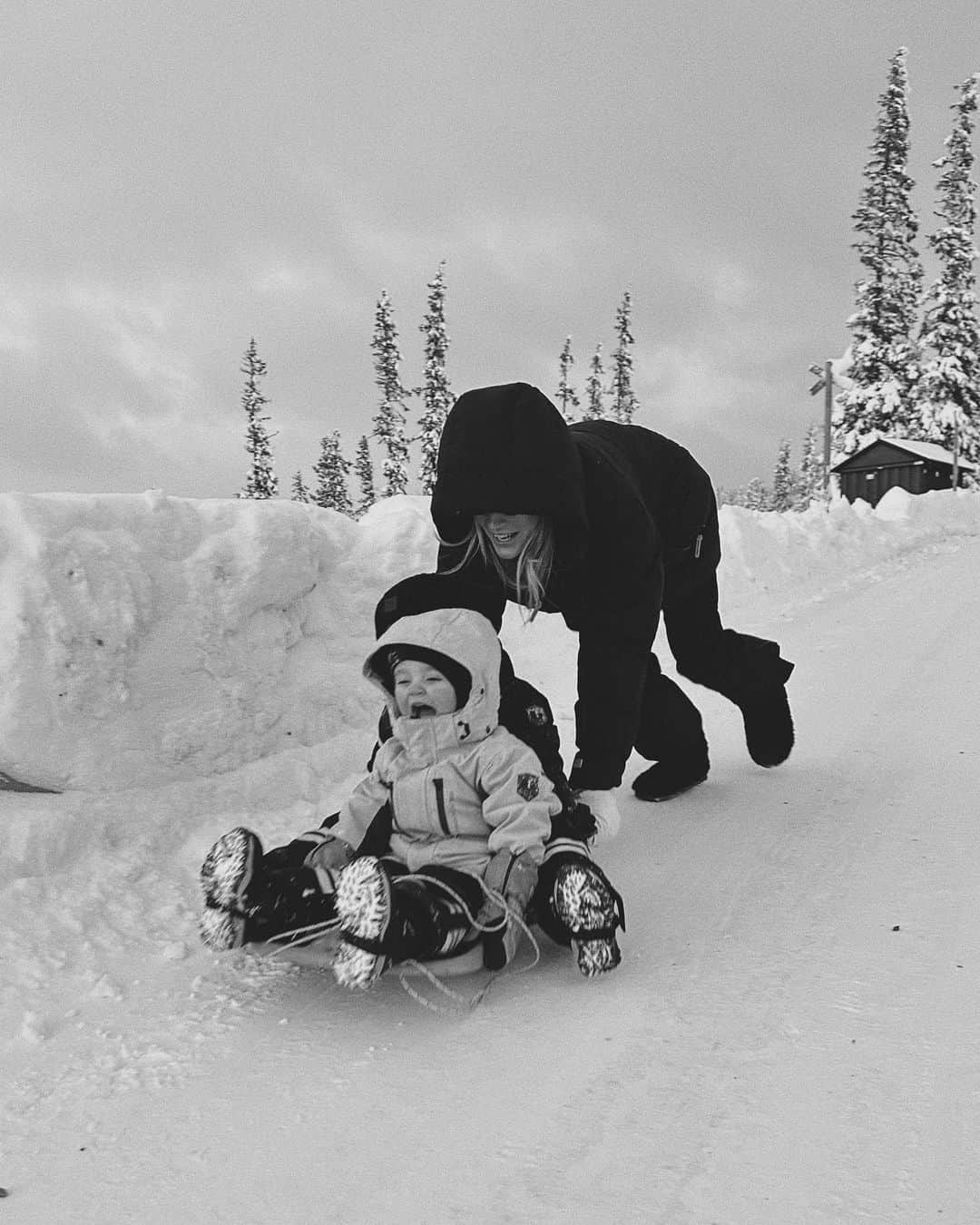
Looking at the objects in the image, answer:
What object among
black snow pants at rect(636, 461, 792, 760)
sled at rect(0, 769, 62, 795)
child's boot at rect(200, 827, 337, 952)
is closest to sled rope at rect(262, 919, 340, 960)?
child's boot at rect(200, 827, 337, 952)

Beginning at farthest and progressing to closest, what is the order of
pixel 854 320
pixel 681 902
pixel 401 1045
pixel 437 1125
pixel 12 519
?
pixel 854 320 < pixel 12 519 < pixel 681 902 < pixel 401 1045 < pixel 437 1125

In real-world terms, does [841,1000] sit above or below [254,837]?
below

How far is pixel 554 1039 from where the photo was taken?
1900 mm

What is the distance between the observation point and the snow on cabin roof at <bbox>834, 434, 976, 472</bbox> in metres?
27.4

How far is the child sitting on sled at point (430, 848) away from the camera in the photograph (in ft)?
6.51

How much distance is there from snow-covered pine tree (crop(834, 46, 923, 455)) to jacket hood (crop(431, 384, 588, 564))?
95.1ft

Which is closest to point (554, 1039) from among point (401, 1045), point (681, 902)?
point (401, 1045)

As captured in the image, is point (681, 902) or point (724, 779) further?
point (724, 779)

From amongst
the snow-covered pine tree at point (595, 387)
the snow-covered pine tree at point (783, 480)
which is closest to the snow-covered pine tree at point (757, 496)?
the snow-covered pine tree at point (783, 480)

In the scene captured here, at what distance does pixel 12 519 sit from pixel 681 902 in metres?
2.56

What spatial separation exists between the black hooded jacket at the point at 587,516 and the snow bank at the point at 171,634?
46.6 inches

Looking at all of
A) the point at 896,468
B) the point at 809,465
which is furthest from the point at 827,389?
the point at 809,465

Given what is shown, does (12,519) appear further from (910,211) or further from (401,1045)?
(910,211)

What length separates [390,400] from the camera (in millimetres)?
37188
